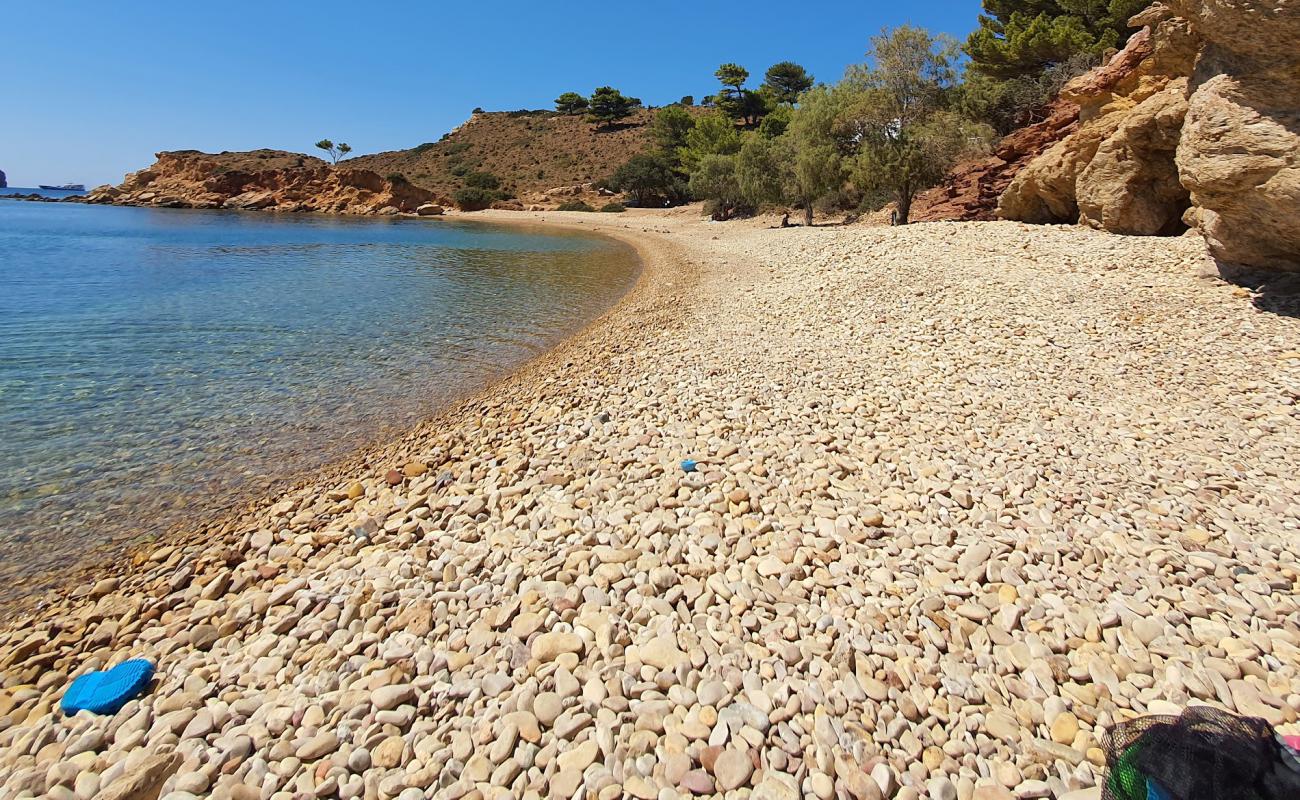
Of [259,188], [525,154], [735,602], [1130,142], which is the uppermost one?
[525,154]

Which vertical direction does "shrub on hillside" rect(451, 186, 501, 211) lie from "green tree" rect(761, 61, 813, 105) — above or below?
below

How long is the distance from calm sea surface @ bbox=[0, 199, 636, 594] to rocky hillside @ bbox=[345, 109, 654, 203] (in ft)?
195

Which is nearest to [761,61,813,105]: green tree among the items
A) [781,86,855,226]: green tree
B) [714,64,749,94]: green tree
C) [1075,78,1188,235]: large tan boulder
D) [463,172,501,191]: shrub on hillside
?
[714,64,749,94]: green tree

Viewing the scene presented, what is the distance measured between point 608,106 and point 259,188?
6000cm

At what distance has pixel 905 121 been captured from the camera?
25.8 metres

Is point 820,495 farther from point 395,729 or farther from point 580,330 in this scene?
point 580,330

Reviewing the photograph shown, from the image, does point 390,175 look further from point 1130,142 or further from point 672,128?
point 1130,142

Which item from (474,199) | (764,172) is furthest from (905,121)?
(474,199)

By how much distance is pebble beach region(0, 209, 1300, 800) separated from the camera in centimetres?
290

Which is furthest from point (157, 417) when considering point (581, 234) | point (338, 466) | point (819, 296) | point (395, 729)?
point (581, 234)

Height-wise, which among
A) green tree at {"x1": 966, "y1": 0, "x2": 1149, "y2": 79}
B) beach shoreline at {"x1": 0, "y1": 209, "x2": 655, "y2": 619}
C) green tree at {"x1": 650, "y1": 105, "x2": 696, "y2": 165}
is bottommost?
beach shoreline at {"x1": 0, "y1": 209, "x2": 655, "y2": 619}

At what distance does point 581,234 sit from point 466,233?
1181 cm

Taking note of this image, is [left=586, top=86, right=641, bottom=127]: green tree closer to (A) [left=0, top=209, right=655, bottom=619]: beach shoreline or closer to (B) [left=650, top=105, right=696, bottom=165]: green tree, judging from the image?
(B) [left=650, top=105, right=696, bottom=165]: green tree

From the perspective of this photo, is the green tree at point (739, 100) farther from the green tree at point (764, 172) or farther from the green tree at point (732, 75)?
the green tree at point (764, 172)
